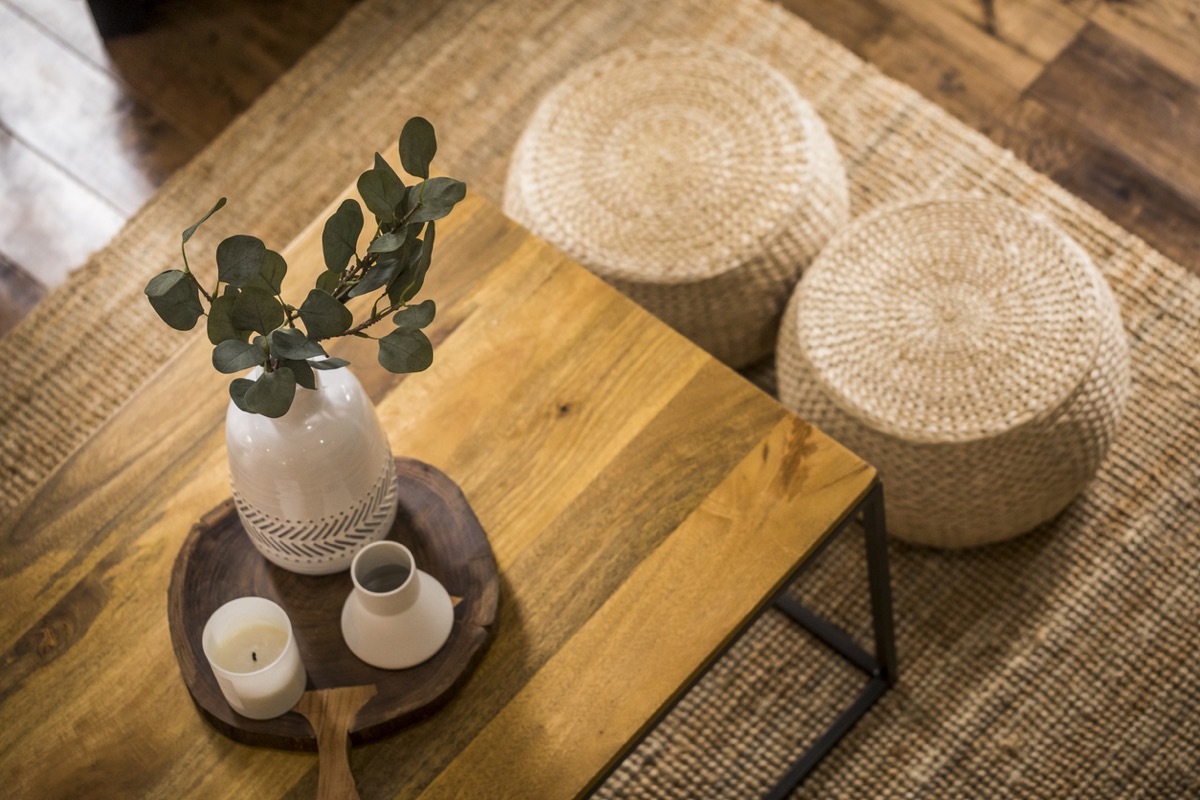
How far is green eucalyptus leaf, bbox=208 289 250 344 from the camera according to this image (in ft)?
3.06

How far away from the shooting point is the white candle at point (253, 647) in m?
1.09

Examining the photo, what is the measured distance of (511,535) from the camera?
1237mm

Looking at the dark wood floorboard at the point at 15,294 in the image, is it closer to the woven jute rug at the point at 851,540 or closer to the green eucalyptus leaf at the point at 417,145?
the woven jute rug at the point at 851,540

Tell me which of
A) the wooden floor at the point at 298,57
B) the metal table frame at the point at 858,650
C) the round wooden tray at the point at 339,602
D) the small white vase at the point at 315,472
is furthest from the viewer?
the wooden floor at the point at 298,57

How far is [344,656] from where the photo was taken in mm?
1174

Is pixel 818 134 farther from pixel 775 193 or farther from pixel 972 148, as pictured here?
pixel 972 148

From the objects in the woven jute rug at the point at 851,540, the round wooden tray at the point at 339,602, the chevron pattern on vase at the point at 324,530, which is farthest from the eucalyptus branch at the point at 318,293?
the woven jute rug at the point at 851,540

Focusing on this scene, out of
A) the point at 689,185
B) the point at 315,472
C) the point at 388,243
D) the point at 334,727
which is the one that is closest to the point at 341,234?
the point at 388,243

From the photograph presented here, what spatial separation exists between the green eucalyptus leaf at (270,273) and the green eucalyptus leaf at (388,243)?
63mm

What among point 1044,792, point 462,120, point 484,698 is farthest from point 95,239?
point 1044,792

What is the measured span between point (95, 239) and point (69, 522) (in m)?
0.91

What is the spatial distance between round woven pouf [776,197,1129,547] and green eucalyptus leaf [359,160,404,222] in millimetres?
657

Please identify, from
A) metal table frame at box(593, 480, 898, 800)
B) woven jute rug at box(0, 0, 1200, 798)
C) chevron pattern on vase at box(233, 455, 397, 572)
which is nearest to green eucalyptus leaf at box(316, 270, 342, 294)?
chevron pattern on vase at box(233, 455, 397, 572)

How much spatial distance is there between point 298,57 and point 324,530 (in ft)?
4.27
